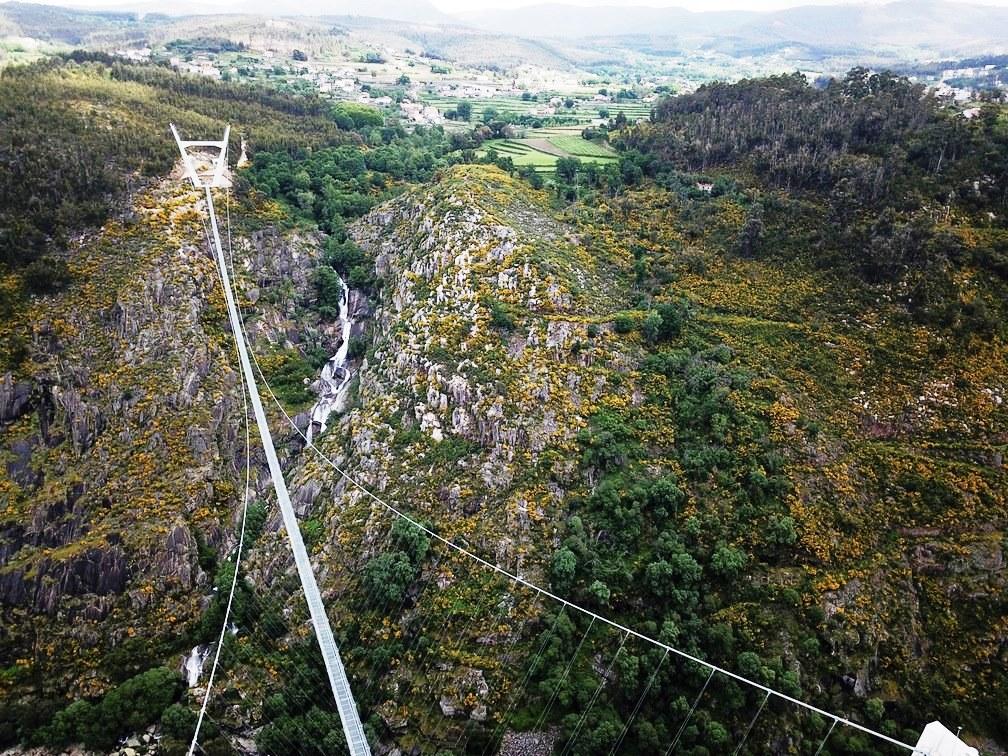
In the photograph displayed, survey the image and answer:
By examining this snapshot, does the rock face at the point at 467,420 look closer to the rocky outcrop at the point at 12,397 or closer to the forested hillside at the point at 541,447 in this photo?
the forested hillside at the point at 541,447

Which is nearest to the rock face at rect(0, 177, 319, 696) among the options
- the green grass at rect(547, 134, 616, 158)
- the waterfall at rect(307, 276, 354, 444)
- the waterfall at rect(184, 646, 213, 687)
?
the waterfall at rect(184, 646, 213, 687)

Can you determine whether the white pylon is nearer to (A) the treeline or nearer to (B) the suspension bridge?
(B) the suspension bridge

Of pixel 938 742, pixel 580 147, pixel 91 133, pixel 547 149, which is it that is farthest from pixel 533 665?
pixel 547 149

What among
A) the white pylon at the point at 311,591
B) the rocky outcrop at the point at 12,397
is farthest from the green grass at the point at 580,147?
the rocky outcrop at the point at 12,397

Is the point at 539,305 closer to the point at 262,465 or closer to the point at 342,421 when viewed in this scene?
the point at 342,421

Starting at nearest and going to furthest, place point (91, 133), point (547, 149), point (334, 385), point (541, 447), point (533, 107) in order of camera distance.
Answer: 1. point (541, 447)
2. point (334, 385)
3. point (91, 133)
4. point (547, 149)
5. point (533, 107)

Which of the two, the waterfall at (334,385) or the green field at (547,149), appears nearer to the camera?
the waterfall at (334,385)

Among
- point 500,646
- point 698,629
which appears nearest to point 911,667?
point 698,629

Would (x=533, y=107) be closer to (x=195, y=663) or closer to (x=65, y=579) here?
(x=65, y=579)
